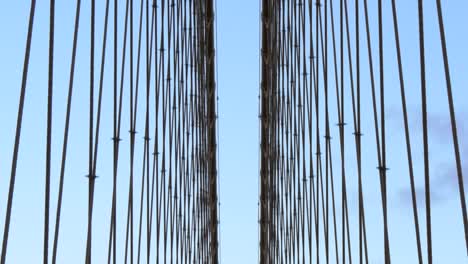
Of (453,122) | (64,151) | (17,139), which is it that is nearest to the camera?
(453,122)

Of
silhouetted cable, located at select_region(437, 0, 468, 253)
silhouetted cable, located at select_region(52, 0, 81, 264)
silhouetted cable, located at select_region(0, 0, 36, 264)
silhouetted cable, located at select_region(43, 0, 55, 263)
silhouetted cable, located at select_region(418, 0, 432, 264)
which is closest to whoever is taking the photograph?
silhouetted cable, located at select_region(437, 0, 468, 253)

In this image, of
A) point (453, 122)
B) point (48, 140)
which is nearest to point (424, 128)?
point (453, 122)

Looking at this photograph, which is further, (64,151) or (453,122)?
(64,151)

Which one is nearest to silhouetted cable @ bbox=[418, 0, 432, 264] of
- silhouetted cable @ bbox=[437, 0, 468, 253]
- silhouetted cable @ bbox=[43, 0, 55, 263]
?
silhouetted cable @ bbox=[437, 0, 468, 253]

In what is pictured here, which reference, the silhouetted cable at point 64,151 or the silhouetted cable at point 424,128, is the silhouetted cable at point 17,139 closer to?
the silhouetted cable at point 64,151

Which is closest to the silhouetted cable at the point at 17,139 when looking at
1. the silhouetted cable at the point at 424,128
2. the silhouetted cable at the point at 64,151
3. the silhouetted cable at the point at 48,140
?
the silhouetted cable at the point at 48,140

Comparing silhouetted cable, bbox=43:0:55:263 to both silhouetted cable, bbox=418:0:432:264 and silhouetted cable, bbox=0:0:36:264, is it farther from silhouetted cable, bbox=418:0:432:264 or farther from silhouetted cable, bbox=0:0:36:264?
silhouetted cable, bbox=418:0:432:264

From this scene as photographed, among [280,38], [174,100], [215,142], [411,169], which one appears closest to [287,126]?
[280,38]

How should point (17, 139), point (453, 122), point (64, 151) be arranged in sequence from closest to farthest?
point (453, 122)
point (17, 139)
point (64, 151)

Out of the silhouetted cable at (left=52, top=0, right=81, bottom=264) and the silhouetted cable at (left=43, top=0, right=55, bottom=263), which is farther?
the silhouetted cable at (left=52, top=0, right=81, bottom=264)

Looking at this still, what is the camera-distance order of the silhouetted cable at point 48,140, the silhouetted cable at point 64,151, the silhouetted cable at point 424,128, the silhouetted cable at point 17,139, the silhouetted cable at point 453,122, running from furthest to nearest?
1. the silhouetted cable at point 64,151
2. the silhouetted cable at point 48,140
3. the silhouetted cable at point 424,128
4. the silhouetted cable at point 17,139
5. the silhouetted cable at point 453,122

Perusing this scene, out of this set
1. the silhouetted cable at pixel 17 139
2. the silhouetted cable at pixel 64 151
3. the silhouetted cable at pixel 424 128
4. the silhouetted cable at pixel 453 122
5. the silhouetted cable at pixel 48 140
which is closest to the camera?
the silhouetted cable at pixel 453 122

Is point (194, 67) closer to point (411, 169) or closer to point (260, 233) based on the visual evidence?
point (260, 233)

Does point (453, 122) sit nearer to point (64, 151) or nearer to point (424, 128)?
point (424, 128)
